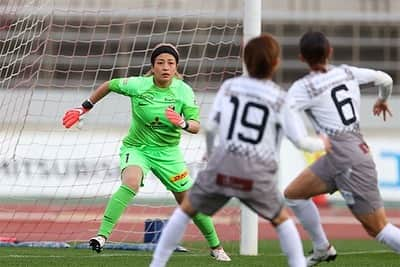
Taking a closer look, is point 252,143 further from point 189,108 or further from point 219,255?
point 219,255

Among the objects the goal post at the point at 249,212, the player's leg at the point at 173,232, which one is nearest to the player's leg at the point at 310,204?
the player's leg at the point at 173,232

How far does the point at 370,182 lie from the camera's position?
7723 millimetres

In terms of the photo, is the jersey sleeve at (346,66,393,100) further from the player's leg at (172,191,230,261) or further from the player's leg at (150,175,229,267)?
the player's leg at (172,191,230,261)

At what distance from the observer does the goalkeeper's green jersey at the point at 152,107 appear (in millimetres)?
10133

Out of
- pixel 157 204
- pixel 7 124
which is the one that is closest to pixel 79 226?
pixel 157 204

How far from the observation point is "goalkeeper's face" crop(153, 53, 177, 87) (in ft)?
32.8

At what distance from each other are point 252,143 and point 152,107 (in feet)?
11.2

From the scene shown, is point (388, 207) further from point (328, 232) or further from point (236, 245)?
point (236, 245)

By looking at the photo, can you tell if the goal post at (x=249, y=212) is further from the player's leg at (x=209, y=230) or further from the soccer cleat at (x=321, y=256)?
the soccer cleat at (x=321, y=256)

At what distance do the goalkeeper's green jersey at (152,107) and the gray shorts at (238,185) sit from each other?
3.14 meters

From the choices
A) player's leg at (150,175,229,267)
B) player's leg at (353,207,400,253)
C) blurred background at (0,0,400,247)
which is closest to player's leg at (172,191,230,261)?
blurred background at (0,0,400,247)

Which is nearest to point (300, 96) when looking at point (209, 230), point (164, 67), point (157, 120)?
point (164, 67)

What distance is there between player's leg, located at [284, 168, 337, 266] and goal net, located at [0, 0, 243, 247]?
395 cm

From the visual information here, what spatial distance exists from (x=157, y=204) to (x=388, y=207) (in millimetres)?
6543
